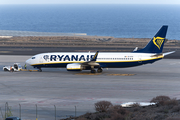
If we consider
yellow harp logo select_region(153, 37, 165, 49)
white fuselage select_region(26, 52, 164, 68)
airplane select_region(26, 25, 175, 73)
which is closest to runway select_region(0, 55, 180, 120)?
airplane select_region(26, 25, 175, 73)

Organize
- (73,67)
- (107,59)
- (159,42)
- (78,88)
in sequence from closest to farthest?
(78,88) → (73,67) → (107,59) → (159,42)

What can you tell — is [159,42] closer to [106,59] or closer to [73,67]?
[106,59]

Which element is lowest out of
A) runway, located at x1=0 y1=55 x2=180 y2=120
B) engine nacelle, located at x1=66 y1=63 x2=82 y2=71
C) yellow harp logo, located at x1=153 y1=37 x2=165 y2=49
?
runway, located at x1=0 y1=55 x2=180 y2=120

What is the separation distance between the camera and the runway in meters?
31.0

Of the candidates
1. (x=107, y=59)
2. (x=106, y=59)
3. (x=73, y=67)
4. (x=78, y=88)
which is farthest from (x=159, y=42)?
(x=78, y=88)

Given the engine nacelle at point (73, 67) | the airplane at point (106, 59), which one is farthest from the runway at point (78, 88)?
the airplane at point (106, 59)

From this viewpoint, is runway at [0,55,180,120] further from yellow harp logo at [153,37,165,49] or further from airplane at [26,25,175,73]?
yellow harp logo at [153,37,165,49]

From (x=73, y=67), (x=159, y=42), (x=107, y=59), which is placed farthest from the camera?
(x=159, y=42)

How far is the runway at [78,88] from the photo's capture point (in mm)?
31047

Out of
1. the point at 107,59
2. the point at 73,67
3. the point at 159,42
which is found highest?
the point at 159,42

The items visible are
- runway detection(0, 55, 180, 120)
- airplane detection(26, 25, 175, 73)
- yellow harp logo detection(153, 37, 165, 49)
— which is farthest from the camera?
yellow harp logo detection(153, 37, 165, 49)

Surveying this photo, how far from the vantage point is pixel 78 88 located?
132 ft

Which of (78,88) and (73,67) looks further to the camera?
(73,67)

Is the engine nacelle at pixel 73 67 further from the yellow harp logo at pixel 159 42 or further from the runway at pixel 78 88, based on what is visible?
the yellow harp logo at pixel 159 42
